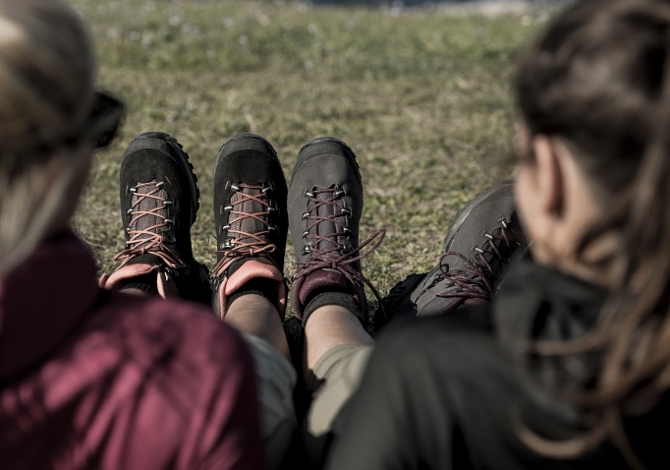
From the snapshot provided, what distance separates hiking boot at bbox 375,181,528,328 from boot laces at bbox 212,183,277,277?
1.47 ft

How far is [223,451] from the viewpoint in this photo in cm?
137

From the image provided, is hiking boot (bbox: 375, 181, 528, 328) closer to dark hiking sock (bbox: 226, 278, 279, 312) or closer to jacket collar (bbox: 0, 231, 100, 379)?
dark hiking sock (bbox: 226, 278, 279, 312)

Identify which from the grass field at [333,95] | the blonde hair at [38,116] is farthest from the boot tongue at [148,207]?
A: the blonde hair at [38,116]

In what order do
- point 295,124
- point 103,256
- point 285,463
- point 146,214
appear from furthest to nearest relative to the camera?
point 295,124
point 103,256
point 146,214
point 285,463

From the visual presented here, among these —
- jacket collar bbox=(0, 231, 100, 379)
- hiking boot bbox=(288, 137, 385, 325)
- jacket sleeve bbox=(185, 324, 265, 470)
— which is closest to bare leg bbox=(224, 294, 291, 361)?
hiking boot bbox=(288, 137, 385, 325)

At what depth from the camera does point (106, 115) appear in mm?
1471

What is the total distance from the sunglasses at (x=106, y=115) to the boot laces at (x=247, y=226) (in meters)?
0.95

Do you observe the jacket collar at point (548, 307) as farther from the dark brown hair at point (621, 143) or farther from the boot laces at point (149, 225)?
the boot laces at point (149, 225)

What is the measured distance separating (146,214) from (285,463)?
1207 mm

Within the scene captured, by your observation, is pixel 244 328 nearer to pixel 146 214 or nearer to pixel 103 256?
pixel 146 214

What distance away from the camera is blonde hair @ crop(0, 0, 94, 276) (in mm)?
1135

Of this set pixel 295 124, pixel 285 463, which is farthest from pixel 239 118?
pixel 285 463

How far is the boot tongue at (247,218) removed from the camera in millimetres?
2727

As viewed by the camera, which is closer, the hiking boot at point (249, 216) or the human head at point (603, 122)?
the human head at point (603, 122)
